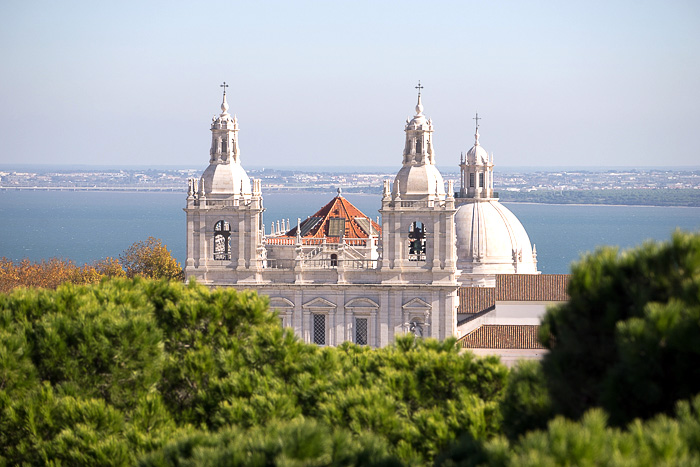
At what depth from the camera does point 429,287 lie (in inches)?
2148

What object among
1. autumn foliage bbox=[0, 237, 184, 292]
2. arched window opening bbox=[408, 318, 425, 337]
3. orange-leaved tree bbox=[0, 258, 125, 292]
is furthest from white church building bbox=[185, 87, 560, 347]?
autumn foliage bbox=[0, 237, 184, 292]

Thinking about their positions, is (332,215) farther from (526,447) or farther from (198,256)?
(526,447)

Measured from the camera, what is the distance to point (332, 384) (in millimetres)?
27484

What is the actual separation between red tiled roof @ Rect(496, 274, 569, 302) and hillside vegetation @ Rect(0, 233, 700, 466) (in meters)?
28.4

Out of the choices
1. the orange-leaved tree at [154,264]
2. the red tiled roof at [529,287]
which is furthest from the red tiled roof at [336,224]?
the orange-leaved tree at [154,264]

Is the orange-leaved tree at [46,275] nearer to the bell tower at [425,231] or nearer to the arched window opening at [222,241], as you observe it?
the arched window opening at [222,241]

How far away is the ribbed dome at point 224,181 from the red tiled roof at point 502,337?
1194cm

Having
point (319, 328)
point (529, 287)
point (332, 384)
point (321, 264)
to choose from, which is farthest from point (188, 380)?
point (529, 287)

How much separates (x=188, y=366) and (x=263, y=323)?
2589 mm

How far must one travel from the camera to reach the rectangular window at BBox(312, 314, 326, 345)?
5541cm

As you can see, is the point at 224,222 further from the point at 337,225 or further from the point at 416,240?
the point at 416,240

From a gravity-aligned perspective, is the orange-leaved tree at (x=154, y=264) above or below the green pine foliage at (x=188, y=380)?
below

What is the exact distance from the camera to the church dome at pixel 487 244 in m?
68.2

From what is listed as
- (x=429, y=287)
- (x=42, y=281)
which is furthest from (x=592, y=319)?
(x=42, y=281)
